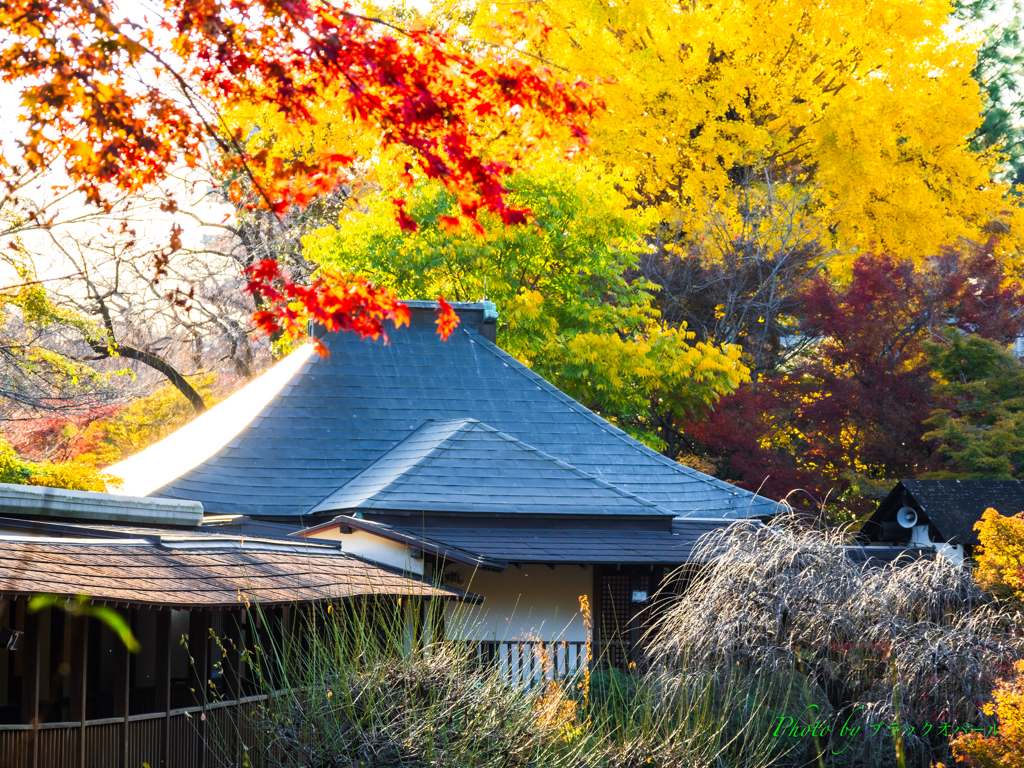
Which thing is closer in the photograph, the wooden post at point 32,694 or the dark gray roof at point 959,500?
the wooden post at point 32,694

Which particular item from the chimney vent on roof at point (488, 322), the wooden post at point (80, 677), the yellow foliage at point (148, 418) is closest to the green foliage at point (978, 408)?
the chimney vent on roof at point (488, 322)

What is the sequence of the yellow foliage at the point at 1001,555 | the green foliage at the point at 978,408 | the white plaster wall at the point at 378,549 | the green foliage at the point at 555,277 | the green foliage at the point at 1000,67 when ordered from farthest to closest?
the green foliage at the point at 1000,67, the green foliage at the point at 555,277, the green foliage at the point at 978,408, the white plaster wall at the point at 378,549, the yellow foliage at the point at 1001,555

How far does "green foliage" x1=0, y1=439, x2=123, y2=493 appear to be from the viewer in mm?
14109

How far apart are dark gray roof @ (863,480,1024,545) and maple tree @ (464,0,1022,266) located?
11.2m

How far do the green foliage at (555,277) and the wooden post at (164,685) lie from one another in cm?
1371

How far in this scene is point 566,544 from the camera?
14008 millimetres

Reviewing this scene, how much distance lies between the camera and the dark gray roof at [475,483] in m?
14.3

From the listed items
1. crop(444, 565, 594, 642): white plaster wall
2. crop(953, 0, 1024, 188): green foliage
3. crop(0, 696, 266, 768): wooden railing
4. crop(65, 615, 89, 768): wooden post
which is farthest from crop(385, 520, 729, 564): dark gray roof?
crop(953, 0, 1024, 188): green foliage

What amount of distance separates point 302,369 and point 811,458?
29.9ft

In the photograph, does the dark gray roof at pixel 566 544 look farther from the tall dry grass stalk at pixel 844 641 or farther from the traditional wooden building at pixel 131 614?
the tall dry grass stalk at pixel 844 641

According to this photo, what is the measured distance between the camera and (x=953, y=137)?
2778cm

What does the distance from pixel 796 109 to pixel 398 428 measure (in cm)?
1497

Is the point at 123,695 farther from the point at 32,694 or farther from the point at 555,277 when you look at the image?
the point at 555,277

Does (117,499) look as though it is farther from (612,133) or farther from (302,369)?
(612,133)
